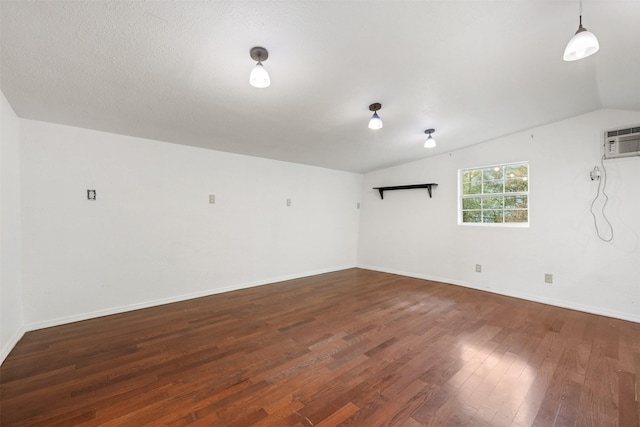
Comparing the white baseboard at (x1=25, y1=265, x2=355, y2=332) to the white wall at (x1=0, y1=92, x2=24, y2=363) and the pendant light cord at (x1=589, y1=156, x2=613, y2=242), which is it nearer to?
the white wall at (x1=0, y1=92, x2=24, y2=363)

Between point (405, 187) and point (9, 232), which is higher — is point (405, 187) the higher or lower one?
the higher one

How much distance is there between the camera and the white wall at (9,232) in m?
2.04

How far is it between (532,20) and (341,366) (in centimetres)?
289

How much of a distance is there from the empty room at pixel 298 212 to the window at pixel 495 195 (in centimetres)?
4

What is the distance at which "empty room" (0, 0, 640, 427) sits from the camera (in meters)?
1.56

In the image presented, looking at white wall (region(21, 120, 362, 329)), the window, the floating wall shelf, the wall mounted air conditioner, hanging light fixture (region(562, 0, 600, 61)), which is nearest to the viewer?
hanging light fixture (region(562, 0, 600, 61))

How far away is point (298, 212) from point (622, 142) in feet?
15.1

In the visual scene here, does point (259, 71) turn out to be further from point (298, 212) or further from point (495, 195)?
point (495, 195)

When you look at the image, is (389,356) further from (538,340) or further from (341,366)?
(538,340)

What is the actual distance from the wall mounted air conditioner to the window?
84 centimetres

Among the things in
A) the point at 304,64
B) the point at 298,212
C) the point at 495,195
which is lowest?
the point at 298,212

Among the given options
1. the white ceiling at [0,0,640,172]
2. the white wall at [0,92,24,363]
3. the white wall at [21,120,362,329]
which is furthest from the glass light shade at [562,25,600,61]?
the white wall at [0,92,24,363]

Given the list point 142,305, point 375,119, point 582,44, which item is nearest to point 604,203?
point 582,44

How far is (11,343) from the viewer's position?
217 cm
